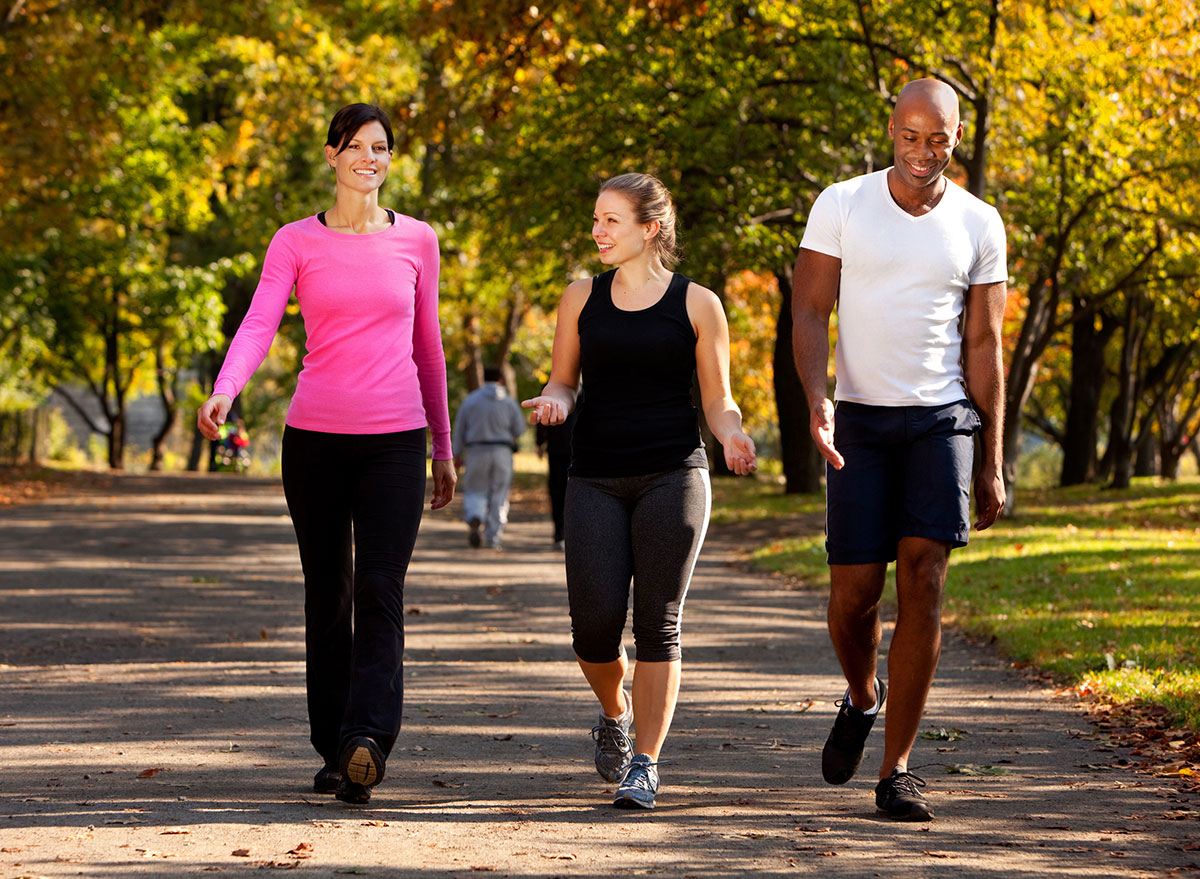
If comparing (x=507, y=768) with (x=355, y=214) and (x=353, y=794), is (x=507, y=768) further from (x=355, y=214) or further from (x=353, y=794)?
(x=355, y=214)

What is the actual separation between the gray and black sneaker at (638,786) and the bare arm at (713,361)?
0.99 meters

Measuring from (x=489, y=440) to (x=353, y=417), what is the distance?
12.0 metres

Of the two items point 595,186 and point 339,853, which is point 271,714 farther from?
point 595,186

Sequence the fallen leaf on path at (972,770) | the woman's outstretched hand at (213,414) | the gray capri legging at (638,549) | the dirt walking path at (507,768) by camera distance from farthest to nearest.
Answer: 1. the fallen leaf on path at (972,770)
2. the gray capri legging at (638,549)
3. the woman's outstretched hand at (213,414)
4. the dirt walking path at (507,768)

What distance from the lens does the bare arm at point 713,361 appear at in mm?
5227

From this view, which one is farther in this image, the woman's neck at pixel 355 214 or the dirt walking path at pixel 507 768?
the woman's neck at pixel 355 214

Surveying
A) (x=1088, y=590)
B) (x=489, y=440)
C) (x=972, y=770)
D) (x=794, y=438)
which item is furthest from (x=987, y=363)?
(x=794, y=438)

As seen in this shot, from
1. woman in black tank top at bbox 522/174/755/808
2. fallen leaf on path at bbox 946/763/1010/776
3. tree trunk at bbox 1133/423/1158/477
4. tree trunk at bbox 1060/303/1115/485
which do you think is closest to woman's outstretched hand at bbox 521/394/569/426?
woman in black tank top at bbox 522/174/755/808

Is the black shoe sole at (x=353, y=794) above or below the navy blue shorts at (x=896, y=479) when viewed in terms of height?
below

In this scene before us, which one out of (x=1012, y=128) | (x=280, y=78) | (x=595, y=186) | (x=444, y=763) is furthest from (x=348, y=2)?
(x=444, y=763)

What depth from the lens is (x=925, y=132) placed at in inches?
204

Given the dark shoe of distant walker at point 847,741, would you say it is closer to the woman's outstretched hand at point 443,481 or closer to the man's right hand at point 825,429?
the man's right hand at point 825,429

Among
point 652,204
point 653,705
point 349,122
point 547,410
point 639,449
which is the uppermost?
point 349,122

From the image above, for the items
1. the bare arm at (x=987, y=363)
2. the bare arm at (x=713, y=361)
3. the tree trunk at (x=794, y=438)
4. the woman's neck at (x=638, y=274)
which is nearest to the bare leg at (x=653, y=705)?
the bare arm at (x=713, y=361)
